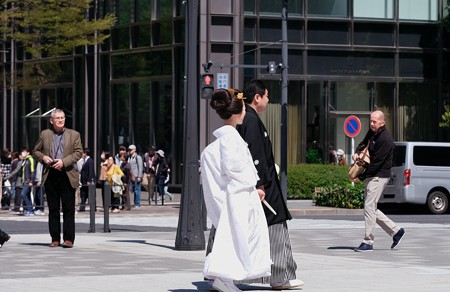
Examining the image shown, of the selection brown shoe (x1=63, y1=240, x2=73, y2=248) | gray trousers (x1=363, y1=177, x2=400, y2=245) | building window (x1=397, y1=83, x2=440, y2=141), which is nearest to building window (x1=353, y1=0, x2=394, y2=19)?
building window (x1=397, y1=83, x2=440, y2=141)

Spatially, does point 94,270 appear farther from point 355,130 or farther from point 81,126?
point 81,126

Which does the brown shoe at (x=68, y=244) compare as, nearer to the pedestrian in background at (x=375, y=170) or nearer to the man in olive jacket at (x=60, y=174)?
the man in olive jacket at (x=60, y=174)

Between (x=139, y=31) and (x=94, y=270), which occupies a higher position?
(x=139, y=31)

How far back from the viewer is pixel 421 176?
33.2m

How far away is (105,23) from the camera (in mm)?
41250

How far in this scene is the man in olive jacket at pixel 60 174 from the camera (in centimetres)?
1778

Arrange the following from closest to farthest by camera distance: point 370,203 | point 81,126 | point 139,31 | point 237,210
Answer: point 237,210
point 370,203
point 139,31
point 81,126

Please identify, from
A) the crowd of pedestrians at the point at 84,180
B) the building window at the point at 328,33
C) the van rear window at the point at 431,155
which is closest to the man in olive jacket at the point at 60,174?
the crowd of pedestrians at the point at 84,180

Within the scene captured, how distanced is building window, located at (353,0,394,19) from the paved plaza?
20.7 metres

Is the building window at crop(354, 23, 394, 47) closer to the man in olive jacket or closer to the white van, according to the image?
the white van

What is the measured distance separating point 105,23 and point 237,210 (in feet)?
99.3

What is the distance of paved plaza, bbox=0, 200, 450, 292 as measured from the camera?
12680 millimetres

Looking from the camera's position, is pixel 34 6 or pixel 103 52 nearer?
pixel 34 6

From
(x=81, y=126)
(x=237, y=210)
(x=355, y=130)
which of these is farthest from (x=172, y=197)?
(x=237, y=210)
